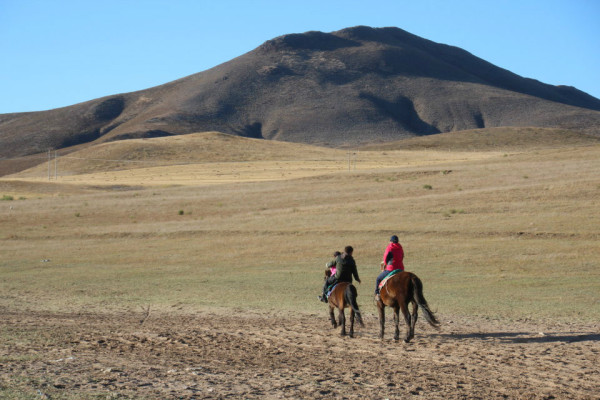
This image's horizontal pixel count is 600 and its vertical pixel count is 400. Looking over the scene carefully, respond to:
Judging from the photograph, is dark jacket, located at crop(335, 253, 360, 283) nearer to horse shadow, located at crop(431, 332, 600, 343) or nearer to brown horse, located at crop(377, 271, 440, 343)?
brown horse, located at crop(377, 271, 440, 343)

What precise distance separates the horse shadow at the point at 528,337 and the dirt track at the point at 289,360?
0.02 meters

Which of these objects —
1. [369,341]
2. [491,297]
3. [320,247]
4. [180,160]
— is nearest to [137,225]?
[320,247]

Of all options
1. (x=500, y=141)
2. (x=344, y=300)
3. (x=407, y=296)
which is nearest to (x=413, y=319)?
(x=407, y=296)

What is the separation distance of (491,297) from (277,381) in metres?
11.7

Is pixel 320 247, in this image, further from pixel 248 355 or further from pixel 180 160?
pixel 180 160

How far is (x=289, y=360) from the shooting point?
471 inches

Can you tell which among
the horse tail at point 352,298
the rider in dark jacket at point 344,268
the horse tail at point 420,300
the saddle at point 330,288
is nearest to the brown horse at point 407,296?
the horse tail at point 420,300

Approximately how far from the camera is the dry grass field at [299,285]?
10.6 meters

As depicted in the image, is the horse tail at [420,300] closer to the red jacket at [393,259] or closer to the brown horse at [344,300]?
the red jacket at [393,259]

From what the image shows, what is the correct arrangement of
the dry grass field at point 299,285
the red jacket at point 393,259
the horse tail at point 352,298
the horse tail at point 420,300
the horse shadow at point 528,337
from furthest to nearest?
the red jacket at point 393,259
the horse tail at point 352,298
the horse shadow at point 528,337
the horse tail at point 420,300
the dry grass field at point 299,285

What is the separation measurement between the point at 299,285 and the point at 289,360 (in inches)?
447

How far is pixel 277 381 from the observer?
1041 centimetres

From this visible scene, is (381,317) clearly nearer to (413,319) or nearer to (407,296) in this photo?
(413,319)

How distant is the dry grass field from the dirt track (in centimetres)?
5
